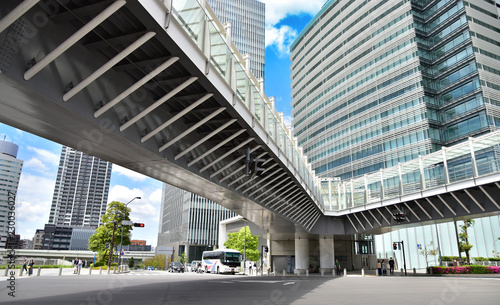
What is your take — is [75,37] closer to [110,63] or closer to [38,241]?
[110,63]

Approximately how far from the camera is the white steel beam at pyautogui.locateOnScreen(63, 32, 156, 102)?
692cm

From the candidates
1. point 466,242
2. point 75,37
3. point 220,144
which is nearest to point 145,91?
point 75,37

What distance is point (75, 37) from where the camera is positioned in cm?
630

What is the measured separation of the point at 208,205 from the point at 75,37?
86.1m

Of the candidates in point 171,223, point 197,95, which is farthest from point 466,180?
point 171,223

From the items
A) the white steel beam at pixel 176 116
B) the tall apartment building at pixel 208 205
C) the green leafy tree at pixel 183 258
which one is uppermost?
the tall apartment building at pixel 208 205

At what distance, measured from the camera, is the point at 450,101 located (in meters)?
59.8

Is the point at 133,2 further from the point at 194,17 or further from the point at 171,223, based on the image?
the point at 171,223

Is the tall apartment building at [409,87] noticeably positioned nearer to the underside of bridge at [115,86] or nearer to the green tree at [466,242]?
the green tree at [466,242]

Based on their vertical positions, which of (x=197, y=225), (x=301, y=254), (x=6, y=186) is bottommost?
(x=301, y=254)

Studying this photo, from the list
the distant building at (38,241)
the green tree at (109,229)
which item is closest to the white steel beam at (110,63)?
the green tree at (109,229)

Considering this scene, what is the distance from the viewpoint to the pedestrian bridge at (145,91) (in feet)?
21.6

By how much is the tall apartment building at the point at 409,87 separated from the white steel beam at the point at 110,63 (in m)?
57.8

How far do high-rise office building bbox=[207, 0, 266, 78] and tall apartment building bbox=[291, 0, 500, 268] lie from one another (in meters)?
47.5
